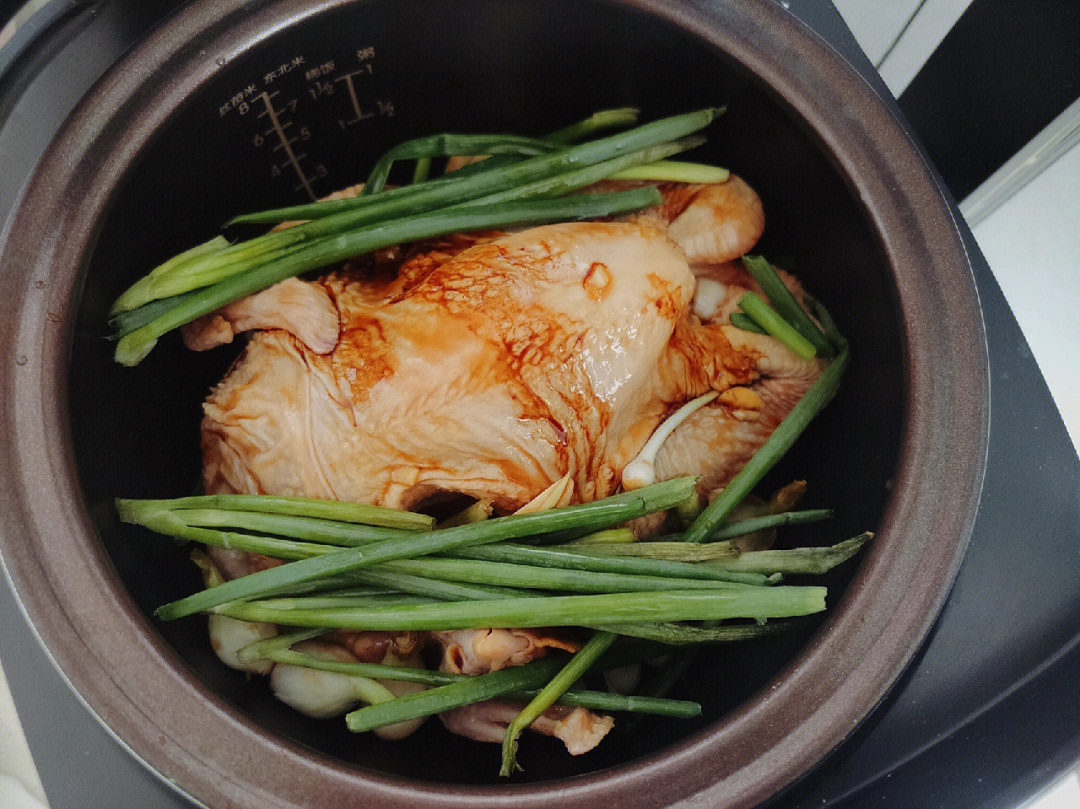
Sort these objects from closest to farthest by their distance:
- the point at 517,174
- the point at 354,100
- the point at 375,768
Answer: the point at 375,768
the point at 517,174
the point at 354,100

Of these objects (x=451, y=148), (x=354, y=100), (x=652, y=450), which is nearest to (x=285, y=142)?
(x=354, y=100)

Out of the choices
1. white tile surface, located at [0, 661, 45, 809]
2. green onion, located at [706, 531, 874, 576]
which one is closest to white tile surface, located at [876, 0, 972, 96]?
green onion, located at [706, 531, 874, 576]

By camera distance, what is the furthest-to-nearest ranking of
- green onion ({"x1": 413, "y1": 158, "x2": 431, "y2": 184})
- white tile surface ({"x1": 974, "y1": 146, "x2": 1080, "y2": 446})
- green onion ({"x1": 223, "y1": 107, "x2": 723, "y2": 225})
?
1. white tile surface ({"x1": 974, "y1": 146, "x2": 1080, "y2": 446})
2. green onion ({"x1": 413, "y1": 158, "x2": 431, "y2": 184})
3. green onion ({"x1": 223, "y1": 107, "x2": 723, "y2": 225})

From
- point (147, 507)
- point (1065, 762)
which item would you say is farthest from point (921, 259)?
point (147, 507)

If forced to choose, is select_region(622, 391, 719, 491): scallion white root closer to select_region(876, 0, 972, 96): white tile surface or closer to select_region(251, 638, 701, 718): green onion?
select_region(251, 638, 701, 718): green onion

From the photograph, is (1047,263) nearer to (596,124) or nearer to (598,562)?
(596,124)

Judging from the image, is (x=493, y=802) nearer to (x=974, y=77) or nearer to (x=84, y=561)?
(x=84, y=561)

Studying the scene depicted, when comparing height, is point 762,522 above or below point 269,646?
above
